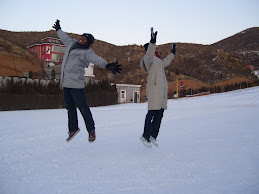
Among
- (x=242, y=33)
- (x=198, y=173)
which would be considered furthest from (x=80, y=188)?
(x=242, y=33)

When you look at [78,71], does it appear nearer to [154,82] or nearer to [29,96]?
[154,82]

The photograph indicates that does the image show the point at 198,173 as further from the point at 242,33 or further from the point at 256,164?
the point at 242,33

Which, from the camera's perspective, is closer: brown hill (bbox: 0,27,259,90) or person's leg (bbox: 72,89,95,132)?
person's leg (bbox: 72,89,95,132)

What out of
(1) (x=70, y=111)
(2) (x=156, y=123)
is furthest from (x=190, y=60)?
(1) (x=70, y=111)

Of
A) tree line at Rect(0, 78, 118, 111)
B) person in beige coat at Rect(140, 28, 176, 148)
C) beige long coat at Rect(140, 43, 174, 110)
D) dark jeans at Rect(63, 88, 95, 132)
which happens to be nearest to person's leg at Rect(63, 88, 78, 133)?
dark jeans at Rect(63, 88, 95, 132)

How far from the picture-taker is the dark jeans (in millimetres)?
4043

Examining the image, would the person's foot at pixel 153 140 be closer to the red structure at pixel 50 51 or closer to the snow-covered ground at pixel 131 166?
the snow-covered ground at pixel 131 166

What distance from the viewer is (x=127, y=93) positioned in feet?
104

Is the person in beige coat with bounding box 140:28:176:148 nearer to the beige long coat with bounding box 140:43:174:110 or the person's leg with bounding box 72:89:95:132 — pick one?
the beige long coat with bounding box 140:43:174:110

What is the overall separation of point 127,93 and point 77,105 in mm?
27690

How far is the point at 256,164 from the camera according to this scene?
8.45 feet

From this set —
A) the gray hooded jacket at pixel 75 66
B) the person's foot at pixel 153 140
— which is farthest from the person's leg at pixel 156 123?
the gray hooded jacket at pixel 75 66

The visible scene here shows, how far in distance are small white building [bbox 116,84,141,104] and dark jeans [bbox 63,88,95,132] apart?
26.0 m

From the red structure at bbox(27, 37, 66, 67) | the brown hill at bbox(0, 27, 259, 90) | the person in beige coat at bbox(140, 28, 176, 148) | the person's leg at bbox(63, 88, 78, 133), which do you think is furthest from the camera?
the brown hill at bbox(0, 27, 259, 90)
